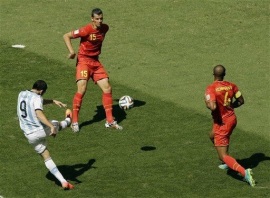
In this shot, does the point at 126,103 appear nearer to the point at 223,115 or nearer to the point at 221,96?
the point at 223,115

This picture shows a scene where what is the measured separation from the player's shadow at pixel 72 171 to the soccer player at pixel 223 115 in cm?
328

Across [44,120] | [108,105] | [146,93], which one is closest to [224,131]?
[44,120]

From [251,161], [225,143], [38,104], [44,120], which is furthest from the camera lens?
[251,161]

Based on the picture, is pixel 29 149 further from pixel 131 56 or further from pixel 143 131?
pixel 131 56

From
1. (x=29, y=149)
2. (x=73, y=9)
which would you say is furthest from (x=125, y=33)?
(x=29, y=149)

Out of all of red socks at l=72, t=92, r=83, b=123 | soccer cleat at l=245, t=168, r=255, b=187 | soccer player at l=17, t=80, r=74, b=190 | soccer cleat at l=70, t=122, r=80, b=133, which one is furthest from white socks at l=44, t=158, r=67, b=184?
soccer cleat at l=245, t=168, r=255, b=187

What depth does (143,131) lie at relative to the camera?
2420 cm

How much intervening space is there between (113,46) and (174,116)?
7157 millimetres

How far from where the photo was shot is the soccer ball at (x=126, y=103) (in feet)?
84.4

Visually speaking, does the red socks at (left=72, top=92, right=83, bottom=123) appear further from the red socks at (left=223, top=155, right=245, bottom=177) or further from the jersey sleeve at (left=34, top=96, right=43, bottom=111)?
the red socks at (left=223, top=155, right=245, bottom=177)

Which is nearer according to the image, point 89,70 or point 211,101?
point 211,101

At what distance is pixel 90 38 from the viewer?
24516 mm

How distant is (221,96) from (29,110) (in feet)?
14.6

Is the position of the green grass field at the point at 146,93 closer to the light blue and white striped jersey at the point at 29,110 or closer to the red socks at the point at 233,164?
the red socks at the point at 233,164
